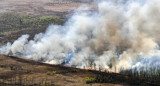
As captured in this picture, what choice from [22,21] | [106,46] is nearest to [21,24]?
[22,21]

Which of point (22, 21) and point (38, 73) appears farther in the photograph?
point (22, 21)

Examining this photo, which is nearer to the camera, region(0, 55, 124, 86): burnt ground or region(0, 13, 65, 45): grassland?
region(0, 55, 124, 86): burnt ground

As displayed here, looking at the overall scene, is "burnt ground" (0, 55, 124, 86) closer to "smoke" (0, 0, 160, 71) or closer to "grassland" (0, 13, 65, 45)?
"smoke" (0, 0, 160, 71)

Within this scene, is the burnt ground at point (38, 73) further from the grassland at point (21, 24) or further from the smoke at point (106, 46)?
the grassland at point (21, 24)

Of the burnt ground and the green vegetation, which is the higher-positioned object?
the green vegetation

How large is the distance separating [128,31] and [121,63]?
41.7 ft

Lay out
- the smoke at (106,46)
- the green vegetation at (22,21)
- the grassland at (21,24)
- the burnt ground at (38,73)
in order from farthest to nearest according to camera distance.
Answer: the green vegetation at (22,21) < the grassland at (21,24) < the smoke at (106,46) < the burnt ground at (38,73)

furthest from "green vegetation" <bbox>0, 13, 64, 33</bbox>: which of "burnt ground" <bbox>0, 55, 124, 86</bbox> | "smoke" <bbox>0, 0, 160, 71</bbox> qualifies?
"burnt ground" <bbox>0, 55, 124, 86</bbox>

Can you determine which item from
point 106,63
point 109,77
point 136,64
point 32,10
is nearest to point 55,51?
point 106,63

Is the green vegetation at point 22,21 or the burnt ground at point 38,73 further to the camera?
the green vegetation at point 22,21

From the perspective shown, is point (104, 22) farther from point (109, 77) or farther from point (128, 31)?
point (109, 77)

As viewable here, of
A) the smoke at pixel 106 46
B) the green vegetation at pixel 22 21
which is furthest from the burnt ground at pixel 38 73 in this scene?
the green vegetation at pixel 22 21

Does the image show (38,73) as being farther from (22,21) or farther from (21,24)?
(22,21)

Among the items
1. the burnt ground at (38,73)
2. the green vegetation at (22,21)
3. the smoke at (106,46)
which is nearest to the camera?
the burnt ground at (38,73)
